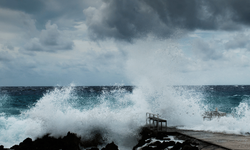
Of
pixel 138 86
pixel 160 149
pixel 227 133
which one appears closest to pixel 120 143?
pixel 160 149

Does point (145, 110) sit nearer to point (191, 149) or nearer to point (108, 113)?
point (108, 113)

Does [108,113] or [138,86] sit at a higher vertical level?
[138,86]

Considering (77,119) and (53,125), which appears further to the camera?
(77,119)

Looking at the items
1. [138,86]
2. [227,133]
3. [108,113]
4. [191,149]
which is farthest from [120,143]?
[138,86]

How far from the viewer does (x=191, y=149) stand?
29.7 ft

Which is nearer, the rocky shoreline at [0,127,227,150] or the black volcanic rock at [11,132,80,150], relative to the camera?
the rocky shoreline at [0,127,227,150]

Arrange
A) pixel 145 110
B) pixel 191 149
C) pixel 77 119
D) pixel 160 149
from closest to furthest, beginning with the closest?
pixel 191 149 → pixel 160 149 → pixel 77 119 → pixel 145 110

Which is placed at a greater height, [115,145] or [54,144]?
[115,145]

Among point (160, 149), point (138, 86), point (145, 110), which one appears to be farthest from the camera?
point (138, 86)

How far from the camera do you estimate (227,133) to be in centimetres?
1319

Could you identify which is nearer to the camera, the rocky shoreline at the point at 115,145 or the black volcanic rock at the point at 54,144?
the rocky shoreline at the point at 115,145

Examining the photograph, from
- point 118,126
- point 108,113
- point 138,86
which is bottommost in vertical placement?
point 118,126

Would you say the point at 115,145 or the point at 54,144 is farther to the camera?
the point at 54,144

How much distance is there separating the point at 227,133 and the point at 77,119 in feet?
36.3
